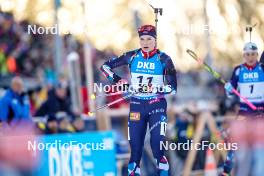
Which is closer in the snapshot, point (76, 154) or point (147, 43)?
point (147, 43)

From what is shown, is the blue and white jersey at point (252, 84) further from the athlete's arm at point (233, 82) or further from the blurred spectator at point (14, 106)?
the blurred spectator at point (14, 106)

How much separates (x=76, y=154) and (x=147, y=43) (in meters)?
1.94

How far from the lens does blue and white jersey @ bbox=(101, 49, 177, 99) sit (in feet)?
41.6

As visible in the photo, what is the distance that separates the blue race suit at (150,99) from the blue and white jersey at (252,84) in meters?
1.17

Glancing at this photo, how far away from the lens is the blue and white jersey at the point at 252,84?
13547 millimetres

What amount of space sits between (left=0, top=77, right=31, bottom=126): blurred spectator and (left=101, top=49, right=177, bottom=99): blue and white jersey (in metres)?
1.90

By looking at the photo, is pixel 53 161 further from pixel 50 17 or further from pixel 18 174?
pixel 50 17

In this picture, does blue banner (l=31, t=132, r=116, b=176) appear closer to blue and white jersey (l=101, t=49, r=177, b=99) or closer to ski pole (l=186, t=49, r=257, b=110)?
blue and white jersey (l=101, t=49, r=177, b=99)

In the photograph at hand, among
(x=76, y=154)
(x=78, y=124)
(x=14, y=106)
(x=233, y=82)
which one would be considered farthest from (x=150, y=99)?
(x=14, y=106)

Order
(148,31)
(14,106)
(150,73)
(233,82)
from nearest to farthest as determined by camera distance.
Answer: (150,73) → (148,31) → (233,82) → (14,106)

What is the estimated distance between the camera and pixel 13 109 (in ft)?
46.8

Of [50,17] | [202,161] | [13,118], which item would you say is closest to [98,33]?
[50,17]

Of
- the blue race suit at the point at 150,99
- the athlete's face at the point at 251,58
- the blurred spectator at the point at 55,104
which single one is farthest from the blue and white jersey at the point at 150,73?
the blurred spectator at the point at 55,104

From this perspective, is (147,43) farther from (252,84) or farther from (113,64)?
(252,84)
